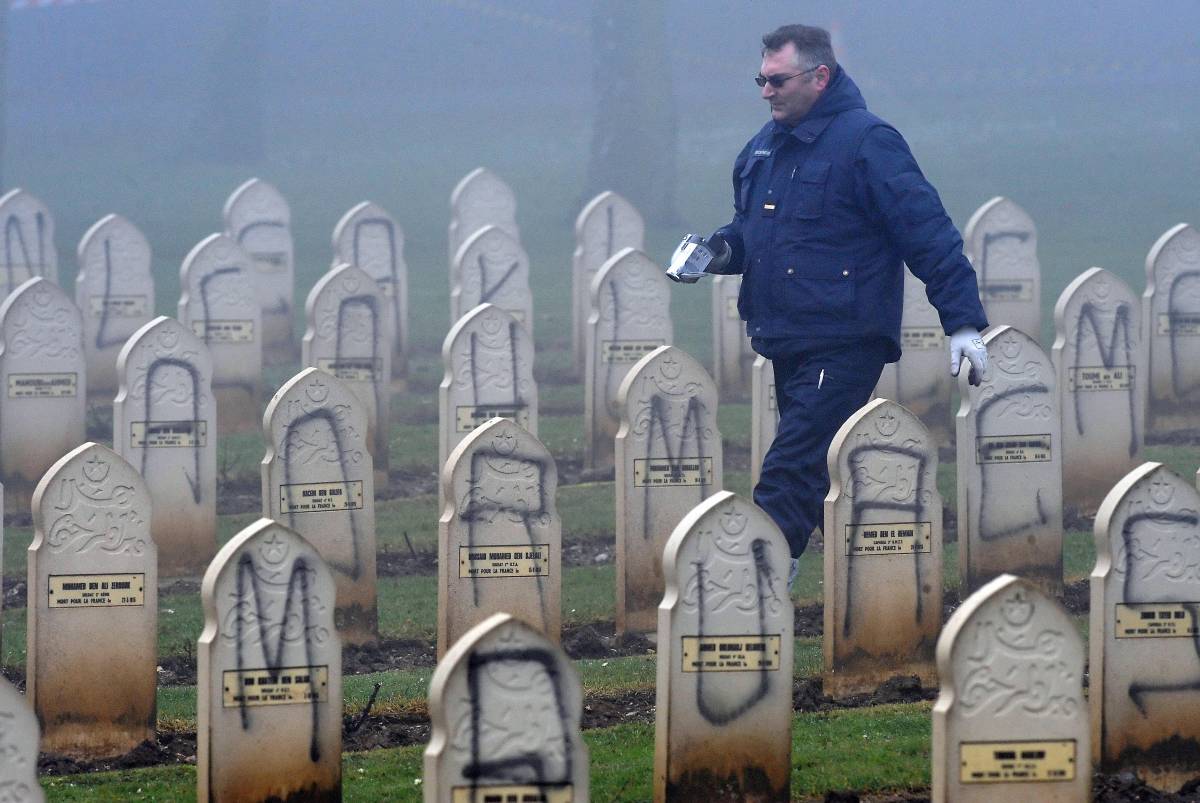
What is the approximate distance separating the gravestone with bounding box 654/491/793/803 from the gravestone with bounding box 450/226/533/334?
7.86m

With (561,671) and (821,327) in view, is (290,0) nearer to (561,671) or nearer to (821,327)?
(821,327)

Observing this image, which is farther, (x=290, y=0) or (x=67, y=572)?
(x=290, y=0)

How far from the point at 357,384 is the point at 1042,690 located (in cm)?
684

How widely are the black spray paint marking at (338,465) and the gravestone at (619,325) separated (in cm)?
367

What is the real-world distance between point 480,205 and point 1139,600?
1171 cm

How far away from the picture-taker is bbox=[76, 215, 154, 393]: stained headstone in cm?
1422

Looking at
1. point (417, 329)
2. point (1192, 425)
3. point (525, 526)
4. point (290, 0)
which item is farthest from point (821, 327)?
point (290, 0)

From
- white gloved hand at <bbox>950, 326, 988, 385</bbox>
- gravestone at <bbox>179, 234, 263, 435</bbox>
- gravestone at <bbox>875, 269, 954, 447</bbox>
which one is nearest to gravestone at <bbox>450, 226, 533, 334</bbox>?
gravestone at <bbox>179, 234, 263, 435</bbox>

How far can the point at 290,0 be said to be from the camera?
1850 inches

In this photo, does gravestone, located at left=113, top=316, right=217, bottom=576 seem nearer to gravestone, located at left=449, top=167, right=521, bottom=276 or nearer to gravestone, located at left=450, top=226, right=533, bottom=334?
gravestone, located at left=450, top=226, right=533, bottom=334

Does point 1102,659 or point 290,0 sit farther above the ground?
point 290,0

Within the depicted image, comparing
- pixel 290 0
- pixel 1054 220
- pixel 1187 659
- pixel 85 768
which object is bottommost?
pixel 85 768

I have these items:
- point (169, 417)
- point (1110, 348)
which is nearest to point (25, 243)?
point (169, 417)

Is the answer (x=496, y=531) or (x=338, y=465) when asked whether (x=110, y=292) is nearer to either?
(x=338, y=465)
